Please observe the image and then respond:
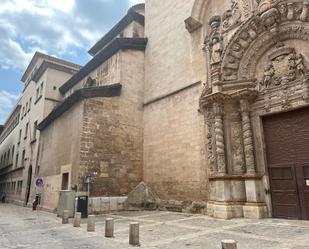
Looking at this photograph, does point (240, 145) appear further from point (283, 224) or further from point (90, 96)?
point (90, 96)

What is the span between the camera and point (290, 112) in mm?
8172

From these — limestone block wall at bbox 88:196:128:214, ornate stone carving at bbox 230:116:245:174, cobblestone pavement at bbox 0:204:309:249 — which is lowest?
cobblestone pavement at bbox 0:204:309:249

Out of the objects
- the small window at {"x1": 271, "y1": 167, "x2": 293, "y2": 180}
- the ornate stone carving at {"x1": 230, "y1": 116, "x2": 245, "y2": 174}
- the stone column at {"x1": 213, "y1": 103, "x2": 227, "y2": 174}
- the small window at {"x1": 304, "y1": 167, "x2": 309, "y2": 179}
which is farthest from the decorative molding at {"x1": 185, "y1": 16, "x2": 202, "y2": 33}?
the small window at {"x1": 304, "y1": 167, "x2": 309, "y2": 179}

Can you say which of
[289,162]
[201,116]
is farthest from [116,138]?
[289,162]

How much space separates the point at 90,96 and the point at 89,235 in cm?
699

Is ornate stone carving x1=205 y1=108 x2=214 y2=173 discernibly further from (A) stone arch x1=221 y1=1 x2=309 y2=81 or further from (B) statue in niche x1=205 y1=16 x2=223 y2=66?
(B) statue in niche x1=205 y1=16 x2=223 y2=66

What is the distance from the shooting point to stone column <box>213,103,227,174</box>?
870cm

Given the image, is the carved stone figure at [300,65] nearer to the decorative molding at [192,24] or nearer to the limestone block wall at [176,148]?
the limestone block wall at [176,148]

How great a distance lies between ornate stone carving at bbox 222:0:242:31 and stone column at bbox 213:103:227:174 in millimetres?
2897

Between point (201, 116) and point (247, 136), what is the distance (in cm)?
213

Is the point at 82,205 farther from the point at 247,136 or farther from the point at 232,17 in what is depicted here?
the point at 232,17

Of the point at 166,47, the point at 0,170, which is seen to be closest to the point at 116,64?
the point at 166,47

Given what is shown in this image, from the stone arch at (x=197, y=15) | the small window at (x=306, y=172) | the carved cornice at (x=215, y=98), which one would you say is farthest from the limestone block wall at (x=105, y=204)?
the stone arch at (x=197, y=15)

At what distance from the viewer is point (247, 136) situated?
8.65m
